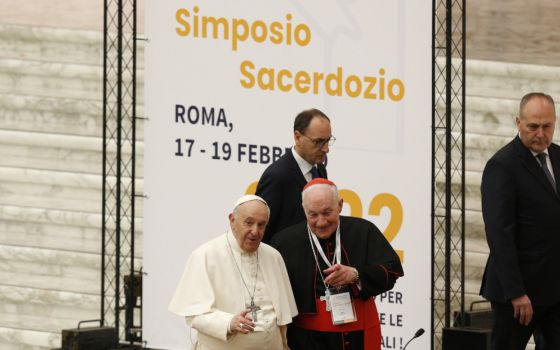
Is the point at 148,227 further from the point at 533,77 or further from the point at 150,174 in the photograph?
the point at 533,77

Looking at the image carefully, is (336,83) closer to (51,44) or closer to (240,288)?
(240,288)

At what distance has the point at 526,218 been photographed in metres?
6.36

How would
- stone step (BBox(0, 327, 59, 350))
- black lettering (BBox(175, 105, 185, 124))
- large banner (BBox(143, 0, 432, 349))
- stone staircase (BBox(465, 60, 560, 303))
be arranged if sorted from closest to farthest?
1. large banner (BBox(143, 0, 432, 349))
2. black lettering (BBox(175, 105, 185, 124))
3. stone staircase (BBox(465, 60, 560, 303))
4. stone step (BBox(0, 327, 59, 350))

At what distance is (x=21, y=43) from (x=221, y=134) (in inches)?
116

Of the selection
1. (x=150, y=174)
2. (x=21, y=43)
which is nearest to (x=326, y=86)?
(x=150, y=174)

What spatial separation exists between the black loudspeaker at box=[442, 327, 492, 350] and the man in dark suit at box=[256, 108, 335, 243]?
1.40 metres

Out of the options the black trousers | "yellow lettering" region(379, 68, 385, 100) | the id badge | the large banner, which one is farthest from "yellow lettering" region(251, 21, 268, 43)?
the id badge

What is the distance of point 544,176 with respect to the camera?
6.36 metres

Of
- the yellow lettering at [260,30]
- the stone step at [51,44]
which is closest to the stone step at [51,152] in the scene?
the stone step at [51,44]

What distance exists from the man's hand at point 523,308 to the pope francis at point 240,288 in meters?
1.21

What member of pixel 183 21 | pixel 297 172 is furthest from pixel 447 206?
pixel 183 21

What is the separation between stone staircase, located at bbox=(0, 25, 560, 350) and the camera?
874 centimetres

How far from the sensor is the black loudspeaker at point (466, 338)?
718 cm

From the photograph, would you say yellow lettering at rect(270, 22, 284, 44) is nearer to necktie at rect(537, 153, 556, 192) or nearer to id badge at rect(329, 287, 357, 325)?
necktie at rect(537, 153, 556, 192)
